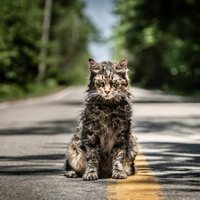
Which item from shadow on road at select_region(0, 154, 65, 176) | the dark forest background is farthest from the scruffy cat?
the dark forest background

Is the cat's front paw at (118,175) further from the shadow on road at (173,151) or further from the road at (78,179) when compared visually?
the shadow on road at (173,151)

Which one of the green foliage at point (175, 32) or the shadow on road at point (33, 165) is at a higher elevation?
the green foliage at point (175, 32)

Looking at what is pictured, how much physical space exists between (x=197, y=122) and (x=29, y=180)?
1286 cm

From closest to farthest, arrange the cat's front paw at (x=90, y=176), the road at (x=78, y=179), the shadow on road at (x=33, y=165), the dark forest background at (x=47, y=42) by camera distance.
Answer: the road at (x=78, y=179)
the cat's front paw at (x=90, y=176)
the shadow on road at (x=33, y=165)
the dark forest background at (x=47, y=42)

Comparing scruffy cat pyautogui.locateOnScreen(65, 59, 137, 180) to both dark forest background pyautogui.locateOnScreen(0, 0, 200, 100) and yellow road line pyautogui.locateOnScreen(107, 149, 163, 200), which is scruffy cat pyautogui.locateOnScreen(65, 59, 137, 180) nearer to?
yellow road line pyautogui.locateOnScreen(107, 149, 163, 200)

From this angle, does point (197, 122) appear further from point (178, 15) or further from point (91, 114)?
point (178, 15)

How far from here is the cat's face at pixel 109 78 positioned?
8070 millimetres

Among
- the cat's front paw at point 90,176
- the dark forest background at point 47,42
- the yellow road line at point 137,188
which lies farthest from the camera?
the dark forest background at point 47,42

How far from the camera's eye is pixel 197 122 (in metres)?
21.0

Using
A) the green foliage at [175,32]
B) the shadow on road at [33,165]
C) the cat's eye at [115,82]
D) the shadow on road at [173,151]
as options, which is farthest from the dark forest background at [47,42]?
the cat's eye at [115,82]

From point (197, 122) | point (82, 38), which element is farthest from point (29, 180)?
point (82, 38)

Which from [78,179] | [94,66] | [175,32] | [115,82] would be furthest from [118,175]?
[175,32]

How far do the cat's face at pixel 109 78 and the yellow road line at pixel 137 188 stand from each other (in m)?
0.94

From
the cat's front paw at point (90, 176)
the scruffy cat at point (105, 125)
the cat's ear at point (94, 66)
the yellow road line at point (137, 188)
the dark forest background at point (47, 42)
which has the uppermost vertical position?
the dark forest background at point (47, 42)
